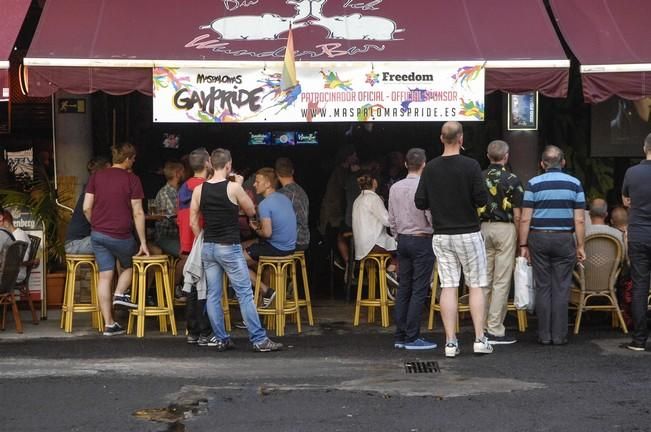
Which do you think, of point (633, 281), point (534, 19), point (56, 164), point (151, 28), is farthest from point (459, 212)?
point (56, 164)

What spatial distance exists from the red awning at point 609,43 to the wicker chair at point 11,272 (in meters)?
5.41

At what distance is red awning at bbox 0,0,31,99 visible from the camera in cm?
944

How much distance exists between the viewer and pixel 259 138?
42.6 ft

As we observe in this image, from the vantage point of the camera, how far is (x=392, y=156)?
12.3 metres

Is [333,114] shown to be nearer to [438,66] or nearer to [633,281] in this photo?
[438,66]

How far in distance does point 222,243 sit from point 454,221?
6.37ft

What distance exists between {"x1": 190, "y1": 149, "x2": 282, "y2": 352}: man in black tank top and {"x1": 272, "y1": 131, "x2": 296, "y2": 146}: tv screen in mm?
4113

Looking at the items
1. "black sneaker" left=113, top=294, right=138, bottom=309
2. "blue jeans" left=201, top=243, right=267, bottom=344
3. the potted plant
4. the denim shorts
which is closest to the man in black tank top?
"blue jeans" left=201, top=243, right=267, bottom=344

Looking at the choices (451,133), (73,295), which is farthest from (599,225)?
(73,295)

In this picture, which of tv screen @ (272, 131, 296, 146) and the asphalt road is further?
tv screen @ (272, 131, 296, 146)

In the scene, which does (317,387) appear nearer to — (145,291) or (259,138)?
(145,291)

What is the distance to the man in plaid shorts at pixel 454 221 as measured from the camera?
27.6 feet

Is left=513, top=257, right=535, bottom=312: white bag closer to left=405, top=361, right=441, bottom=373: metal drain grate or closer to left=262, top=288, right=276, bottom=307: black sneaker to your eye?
left=405, top=361, right=441, bottom=373: metal drain grate

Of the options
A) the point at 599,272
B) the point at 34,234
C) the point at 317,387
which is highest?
the point at 34,234
